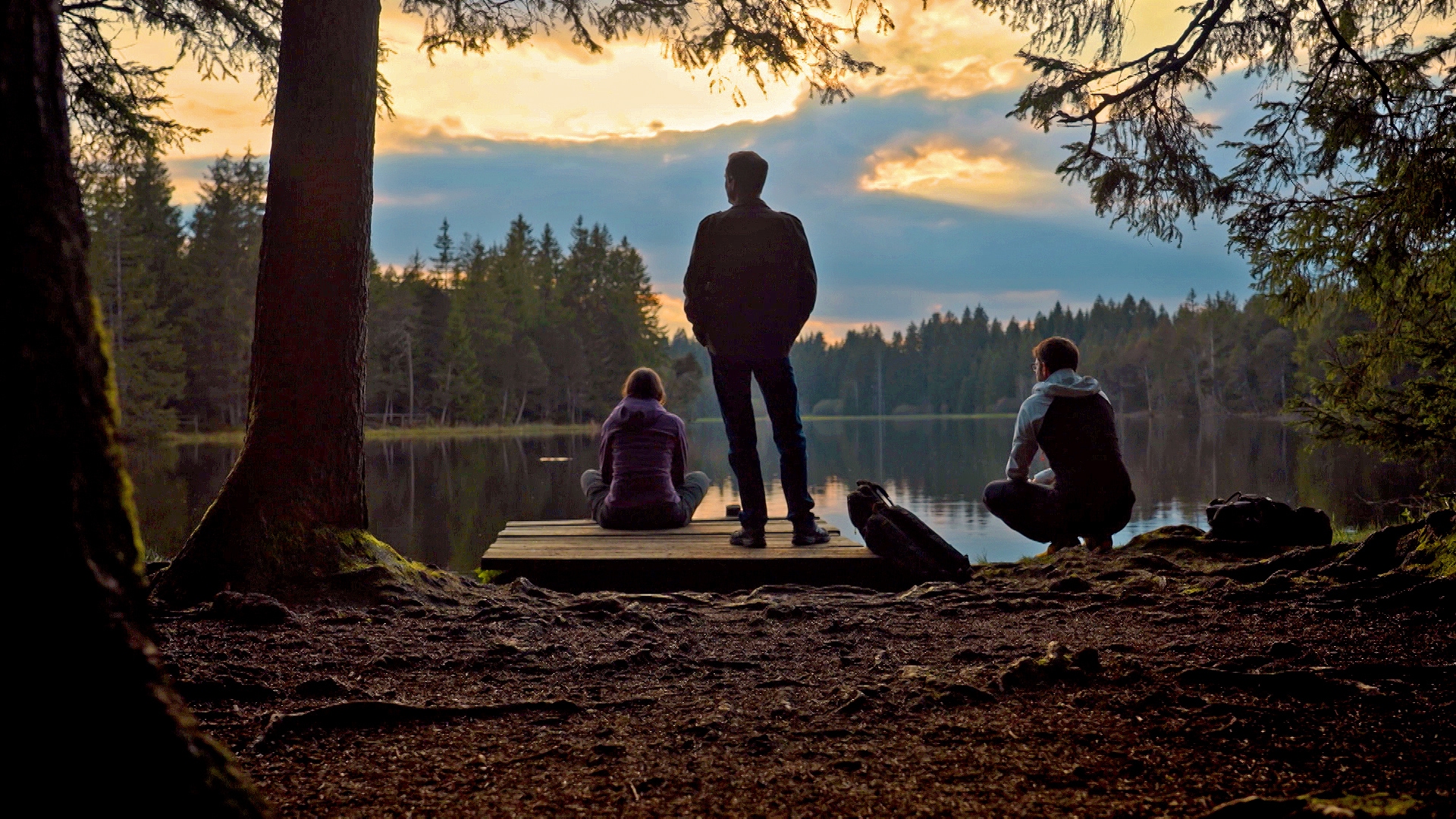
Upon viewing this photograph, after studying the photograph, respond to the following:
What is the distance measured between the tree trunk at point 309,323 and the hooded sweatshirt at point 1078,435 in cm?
436

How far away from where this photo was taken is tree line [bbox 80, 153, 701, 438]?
37.1 meters

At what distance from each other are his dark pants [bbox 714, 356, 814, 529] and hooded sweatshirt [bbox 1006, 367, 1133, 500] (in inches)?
60.9

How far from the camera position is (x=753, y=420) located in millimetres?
6148

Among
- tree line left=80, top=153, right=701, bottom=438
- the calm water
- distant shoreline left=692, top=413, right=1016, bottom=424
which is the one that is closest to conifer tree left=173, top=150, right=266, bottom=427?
tree line left=80, top=153, right=701, bottom=438

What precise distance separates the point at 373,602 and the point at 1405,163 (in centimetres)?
632

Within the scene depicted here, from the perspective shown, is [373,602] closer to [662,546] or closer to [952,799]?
[662,546]

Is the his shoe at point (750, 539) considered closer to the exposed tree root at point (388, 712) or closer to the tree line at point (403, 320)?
the exposed tree root at point (388, 712)

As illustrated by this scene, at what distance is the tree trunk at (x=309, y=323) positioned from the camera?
482cm

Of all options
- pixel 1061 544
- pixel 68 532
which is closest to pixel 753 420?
pixel 1061 544

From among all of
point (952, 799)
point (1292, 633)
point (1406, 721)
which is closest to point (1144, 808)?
point (952, 799)

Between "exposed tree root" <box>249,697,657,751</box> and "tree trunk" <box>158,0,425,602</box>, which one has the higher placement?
"tree trunk" <box>158,0,425,602</box>

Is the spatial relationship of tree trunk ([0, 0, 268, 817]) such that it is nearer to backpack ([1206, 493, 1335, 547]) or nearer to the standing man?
the standing man

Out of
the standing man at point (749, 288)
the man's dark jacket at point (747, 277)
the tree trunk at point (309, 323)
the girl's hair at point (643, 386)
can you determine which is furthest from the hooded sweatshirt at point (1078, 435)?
the tree trunk at point (309, 323)

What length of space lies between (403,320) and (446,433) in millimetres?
6711
